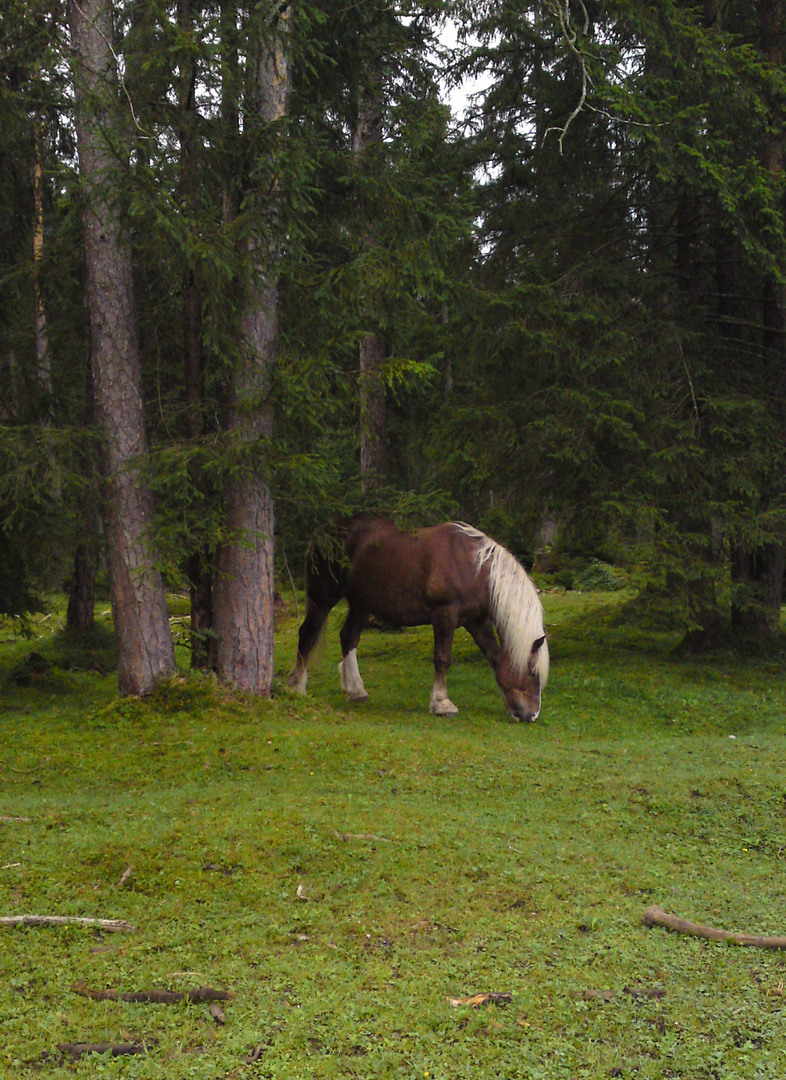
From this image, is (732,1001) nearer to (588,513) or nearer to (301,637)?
(301,637)

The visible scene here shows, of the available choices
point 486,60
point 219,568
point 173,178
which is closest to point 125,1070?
point 219,568

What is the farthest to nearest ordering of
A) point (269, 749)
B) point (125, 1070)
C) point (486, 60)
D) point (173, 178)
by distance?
1. point (486, 60)
2. point (173, 178)
3. point (269, 749)
4. point (125, 1070)

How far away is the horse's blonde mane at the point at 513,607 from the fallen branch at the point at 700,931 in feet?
17.6

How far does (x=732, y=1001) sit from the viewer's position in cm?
407

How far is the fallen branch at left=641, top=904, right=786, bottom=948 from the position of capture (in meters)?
4.69

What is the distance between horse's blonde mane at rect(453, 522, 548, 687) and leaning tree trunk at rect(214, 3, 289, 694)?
2.55 m

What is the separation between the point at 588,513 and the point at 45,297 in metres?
7.47

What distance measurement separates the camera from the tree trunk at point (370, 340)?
951 centimetres

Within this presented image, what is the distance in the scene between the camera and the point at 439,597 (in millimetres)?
10852

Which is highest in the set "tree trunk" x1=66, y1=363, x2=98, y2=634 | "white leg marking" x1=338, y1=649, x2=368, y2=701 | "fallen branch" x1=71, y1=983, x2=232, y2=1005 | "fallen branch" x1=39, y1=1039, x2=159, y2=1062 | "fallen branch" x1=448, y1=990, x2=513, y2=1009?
"tree trunk" x1=66, y1=363, x2=98, y2=634

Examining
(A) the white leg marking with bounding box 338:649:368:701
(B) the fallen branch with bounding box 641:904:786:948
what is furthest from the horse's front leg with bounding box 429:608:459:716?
(B) the fallen branch with bounding box 641:904:786:948

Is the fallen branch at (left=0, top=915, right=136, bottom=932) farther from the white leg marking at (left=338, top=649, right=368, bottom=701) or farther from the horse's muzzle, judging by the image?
the white leg marking at (left=338, top=649, right=368, bottom=701)

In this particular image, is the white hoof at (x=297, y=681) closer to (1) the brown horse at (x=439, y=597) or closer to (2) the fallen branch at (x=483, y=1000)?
(1) the brown horse at (x=439, y=597)

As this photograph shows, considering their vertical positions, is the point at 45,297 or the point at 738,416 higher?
the point at 45,297
